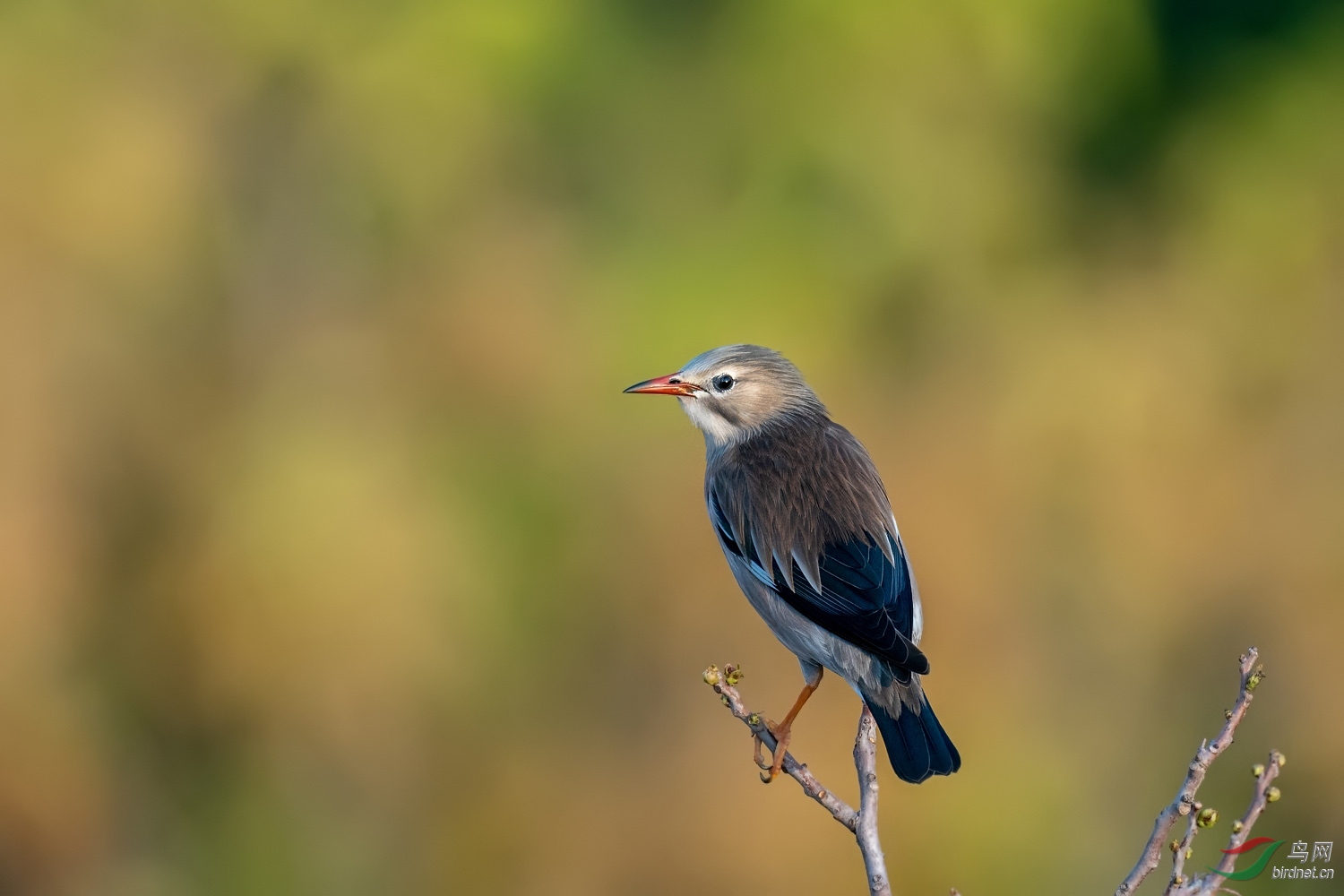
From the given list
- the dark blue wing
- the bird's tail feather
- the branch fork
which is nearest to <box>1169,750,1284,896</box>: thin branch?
the branch fork

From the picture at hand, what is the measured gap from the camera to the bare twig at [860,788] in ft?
11.3

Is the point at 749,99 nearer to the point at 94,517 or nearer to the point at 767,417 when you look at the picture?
the point at 94,517

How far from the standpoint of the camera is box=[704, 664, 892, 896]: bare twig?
344cm

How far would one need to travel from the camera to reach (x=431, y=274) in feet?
43.3

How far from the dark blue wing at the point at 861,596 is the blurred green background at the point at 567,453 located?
20.4 feet

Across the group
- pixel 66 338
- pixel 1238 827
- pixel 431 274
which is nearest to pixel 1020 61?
pixel 431 274

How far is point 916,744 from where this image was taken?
Answer: 4094 millimetres

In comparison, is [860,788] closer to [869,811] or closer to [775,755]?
[869,811]

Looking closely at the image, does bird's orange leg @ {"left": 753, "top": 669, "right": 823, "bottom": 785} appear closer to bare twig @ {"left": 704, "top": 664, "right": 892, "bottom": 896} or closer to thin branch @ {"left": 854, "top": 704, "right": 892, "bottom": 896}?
bare twig @ {"left": 704, "top": 664, "right": 892, "bottom": 896}

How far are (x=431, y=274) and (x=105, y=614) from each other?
416cm

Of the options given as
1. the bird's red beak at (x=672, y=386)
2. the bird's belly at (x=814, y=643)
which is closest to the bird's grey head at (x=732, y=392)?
the bird's red beak at (x=672, y=386)

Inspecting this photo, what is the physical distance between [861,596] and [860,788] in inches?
27.9

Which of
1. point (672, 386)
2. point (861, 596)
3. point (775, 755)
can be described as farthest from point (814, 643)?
point (672, 386)

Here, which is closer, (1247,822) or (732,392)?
(1247,822)
